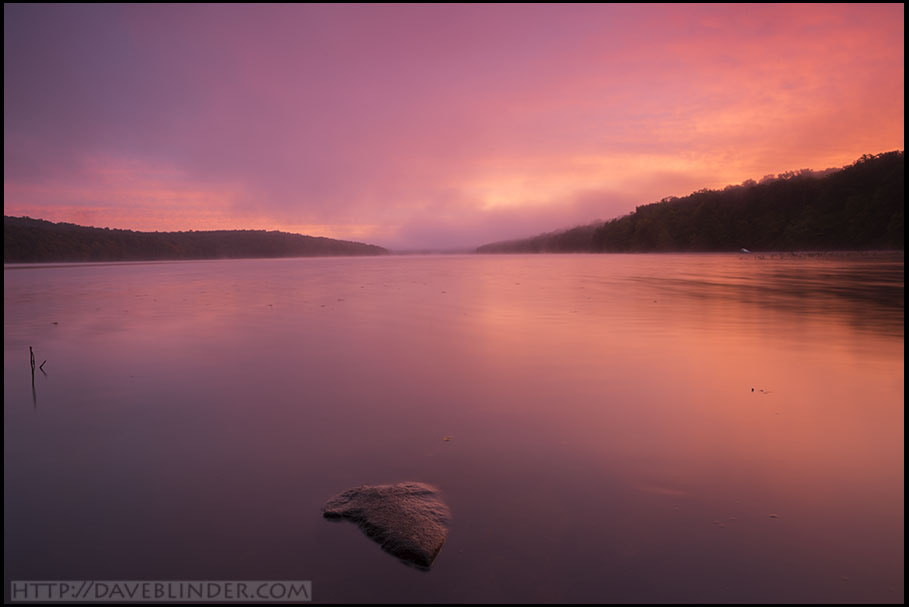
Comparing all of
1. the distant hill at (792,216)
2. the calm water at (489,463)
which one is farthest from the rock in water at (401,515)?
the distant hill at (792,216)

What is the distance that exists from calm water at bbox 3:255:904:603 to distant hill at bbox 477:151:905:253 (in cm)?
11248

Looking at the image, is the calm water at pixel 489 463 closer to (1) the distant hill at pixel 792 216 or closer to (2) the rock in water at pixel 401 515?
(2) the rock in water at pixel 401 515

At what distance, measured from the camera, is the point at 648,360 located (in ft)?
33.0

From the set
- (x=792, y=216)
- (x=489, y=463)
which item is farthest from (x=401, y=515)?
(x=792, y=216)

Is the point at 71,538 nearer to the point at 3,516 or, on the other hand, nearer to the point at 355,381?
the point at 3,516

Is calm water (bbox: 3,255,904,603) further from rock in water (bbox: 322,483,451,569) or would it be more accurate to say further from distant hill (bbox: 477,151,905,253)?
distant hill (bbox: 477,151,905,253)

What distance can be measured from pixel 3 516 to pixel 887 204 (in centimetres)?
13488

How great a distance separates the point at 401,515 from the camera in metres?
4.05

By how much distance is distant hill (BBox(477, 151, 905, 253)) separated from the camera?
99.9m

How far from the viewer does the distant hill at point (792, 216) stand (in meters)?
99.9

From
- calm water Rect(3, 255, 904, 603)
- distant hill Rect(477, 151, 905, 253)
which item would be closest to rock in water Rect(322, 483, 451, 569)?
calm water Rect(3, 255, 904, 603)

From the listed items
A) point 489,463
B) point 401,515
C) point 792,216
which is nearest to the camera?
point 401,515

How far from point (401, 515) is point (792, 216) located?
520 feet

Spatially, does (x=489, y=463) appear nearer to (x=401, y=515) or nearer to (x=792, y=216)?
(x=401, y=515)
